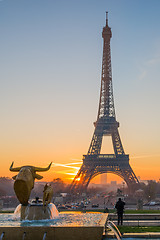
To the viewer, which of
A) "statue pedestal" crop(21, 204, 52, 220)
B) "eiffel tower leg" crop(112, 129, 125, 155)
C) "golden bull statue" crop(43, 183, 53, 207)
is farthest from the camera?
"eiffel tower leg" crop(112, 129, 125, 155)

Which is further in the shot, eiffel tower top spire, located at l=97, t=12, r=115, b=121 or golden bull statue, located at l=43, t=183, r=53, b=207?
eiffel tower top spire, located at l=97, t=12, r=115, b=121

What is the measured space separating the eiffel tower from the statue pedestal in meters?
62.4

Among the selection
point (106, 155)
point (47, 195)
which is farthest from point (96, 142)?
point (47, 195)

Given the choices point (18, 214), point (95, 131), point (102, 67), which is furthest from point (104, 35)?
point (18, 214)

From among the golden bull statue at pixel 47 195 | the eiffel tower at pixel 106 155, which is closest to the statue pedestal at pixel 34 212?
the golden bull statue at pixel 47 195

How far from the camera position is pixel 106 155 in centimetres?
7925

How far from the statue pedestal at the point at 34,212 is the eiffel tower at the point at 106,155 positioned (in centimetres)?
6242

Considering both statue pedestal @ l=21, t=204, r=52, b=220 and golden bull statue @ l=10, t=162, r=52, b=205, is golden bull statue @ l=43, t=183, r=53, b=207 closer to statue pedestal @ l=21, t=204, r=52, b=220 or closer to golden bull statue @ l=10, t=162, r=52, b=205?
statue pedestal @ l=21, t=204, r=52, b=220

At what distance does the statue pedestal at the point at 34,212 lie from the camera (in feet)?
43.7

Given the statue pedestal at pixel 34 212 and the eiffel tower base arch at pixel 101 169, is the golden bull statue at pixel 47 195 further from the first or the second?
the eiffel tower base arch at pixel 101 169

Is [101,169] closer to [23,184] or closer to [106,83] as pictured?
[106,83]

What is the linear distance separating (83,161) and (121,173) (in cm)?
1065

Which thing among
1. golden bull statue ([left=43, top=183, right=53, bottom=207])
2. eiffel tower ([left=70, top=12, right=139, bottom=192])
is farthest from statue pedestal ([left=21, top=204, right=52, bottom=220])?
eiffel tower ([left=70, top=12, right=139, bottom=192])

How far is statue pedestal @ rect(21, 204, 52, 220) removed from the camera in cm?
1332
